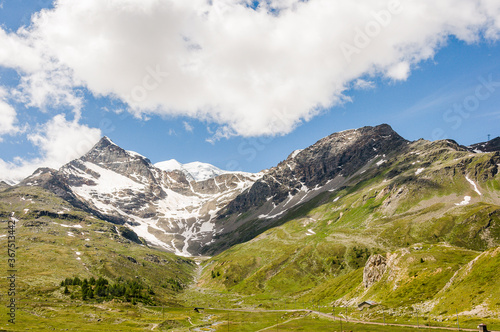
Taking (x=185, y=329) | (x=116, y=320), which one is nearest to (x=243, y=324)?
(x=185, y=329)

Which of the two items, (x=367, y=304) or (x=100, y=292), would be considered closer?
(x=367, y=304)

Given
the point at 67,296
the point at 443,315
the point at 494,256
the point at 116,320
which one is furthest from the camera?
the point at 67,296

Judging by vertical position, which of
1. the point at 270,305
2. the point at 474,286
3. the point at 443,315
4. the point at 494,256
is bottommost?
the point at 270,305

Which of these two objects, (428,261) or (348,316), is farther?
(428,261)

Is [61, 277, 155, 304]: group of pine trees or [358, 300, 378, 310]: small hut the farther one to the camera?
[61, 277, 155, 304]: group of pine trees

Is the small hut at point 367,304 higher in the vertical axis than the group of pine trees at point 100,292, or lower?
lower

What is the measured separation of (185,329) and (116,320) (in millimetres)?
29802

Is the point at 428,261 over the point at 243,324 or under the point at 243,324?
over

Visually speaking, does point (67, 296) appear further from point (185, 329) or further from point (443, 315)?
point (443, 315)

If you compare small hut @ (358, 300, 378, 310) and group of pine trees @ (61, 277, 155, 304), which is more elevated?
group of pine trees @ (61, 277, 155, 304)

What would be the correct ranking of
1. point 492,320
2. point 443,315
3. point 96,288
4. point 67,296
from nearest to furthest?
point 492,320
point 443,315
point 67,296
point 96,288

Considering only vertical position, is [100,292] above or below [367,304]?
above

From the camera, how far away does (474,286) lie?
286 feet

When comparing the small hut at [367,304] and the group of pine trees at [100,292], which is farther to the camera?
the group of pine trees at [100,292]
